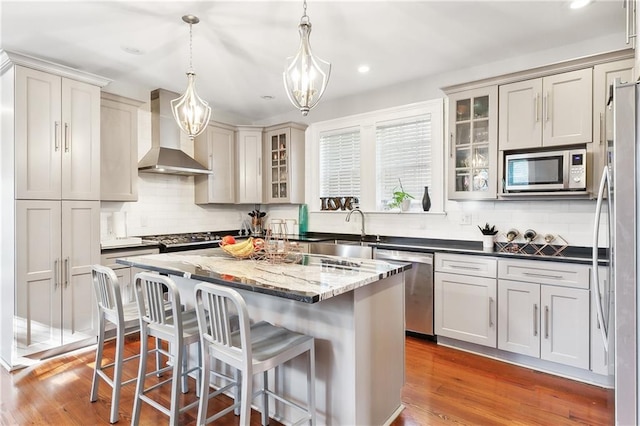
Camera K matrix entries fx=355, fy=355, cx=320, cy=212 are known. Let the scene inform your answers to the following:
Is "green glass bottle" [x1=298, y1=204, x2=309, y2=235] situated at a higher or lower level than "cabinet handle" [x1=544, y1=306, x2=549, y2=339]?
higher

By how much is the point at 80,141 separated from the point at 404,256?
10.9ft

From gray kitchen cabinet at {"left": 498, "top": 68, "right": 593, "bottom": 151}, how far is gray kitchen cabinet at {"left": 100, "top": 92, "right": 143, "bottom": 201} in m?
3.79

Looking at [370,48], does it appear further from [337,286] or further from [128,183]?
[128,183]

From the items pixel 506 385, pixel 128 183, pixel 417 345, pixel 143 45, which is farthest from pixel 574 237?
pixel 128 183

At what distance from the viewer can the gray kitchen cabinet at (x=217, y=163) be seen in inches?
189

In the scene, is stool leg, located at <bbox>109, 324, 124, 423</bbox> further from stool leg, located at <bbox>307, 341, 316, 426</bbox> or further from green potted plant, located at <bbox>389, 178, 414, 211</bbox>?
green potted plant, located at <bbox>389, 178, 414, 211</bbox>

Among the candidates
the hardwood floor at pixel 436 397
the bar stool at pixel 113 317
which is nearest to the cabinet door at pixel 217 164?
the hardwood floor at pixel 436 397

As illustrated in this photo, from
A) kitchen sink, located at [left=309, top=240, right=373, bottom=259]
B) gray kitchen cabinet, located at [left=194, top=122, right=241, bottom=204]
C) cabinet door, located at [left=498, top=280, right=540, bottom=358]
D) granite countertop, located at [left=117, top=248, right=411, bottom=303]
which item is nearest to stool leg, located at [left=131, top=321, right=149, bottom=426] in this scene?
granite countertop, located at [left=117, top=248, right=411, bottom=303]

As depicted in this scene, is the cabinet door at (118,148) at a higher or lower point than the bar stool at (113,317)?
higher

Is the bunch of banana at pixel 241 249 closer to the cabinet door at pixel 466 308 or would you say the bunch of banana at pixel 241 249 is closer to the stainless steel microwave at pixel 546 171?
the cabinet door at pixel 466 308

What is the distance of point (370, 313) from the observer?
1973 mm

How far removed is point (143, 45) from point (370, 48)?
2.04 metres

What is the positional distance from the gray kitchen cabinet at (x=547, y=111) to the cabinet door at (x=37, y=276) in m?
4.11

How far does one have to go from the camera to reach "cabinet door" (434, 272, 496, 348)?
3102 millimetres
